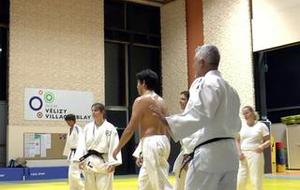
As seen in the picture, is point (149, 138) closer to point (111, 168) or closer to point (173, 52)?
point (111, 168)

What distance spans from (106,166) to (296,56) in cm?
1841

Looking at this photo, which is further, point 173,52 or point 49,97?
point 173,52

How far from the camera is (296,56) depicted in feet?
80.5

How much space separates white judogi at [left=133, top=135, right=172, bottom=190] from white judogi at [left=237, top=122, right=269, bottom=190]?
3416 millimetres

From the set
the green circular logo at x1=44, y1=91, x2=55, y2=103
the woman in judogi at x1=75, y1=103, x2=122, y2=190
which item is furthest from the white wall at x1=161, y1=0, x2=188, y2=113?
the woman in judogi at x1=75, y1=103, x2=122, y2=190

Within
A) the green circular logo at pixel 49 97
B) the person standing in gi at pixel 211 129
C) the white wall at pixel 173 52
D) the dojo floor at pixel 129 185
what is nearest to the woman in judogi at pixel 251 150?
the dojo floor at pixel 129 185

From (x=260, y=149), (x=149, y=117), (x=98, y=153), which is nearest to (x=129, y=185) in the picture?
(x=260, y=149)

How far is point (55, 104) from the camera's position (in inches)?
869

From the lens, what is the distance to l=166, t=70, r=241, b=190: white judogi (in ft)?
14.4

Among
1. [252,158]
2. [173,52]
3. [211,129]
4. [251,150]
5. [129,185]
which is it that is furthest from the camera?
[173,52]

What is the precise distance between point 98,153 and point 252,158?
345 cm

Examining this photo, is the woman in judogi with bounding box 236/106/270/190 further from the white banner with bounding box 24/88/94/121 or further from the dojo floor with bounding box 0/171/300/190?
the white banner with bounding box 24/88/94/121

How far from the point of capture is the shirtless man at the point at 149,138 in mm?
6867

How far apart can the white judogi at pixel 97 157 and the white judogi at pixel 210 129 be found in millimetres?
3787
